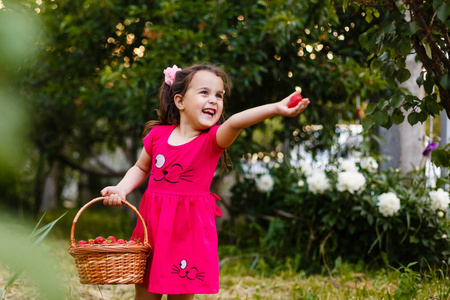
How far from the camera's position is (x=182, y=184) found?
5.85ft

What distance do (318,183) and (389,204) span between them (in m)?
0.50

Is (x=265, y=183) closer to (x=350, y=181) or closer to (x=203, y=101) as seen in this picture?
(x=350, y=181)

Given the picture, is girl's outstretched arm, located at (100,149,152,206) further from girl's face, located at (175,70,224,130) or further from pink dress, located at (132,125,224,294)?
girl's face, located at (175,70,224,130)

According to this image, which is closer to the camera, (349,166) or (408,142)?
(349,166)

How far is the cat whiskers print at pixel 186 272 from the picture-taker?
1.70m

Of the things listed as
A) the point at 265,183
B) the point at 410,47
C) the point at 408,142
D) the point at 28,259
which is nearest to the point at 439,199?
the point at 408,142

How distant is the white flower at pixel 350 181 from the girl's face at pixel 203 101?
4.83 feet

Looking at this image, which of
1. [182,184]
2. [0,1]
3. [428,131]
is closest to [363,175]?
[428,131]

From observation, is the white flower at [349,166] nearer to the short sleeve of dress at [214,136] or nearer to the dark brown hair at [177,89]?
the dark brown hair at [177,89]

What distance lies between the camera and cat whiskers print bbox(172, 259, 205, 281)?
5.57 ft

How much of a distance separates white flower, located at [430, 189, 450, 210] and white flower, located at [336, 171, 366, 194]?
1.42ft

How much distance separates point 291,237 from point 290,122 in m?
1.26

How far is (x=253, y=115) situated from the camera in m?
1.57

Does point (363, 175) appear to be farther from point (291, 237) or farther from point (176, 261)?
point (176, 261)
